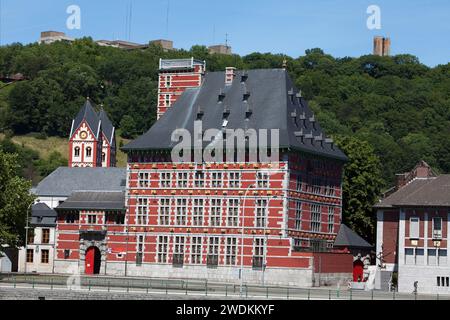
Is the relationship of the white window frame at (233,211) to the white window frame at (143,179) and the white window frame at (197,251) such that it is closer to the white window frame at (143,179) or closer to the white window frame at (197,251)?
the white window frame at (197,251)

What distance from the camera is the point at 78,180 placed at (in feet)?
415

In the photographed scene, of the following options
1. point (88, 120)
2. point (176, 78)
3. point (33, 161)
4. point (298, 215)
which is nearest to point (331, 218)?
point (298, 215)

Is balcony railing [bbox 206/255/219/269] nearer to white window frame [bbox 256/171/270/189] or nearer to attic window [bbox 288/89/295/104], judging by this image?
white window frame [bbox 256/171/270/189]

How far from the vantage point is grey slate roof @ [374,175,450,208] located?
297ft

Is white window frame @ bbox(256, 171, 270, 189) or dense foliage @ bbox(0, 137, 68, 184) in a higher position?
dense foliage @ bbox(0, 137, 68, 184)

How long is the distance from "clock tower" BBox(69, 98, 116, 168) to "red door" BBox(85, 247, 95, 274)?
40.2 m

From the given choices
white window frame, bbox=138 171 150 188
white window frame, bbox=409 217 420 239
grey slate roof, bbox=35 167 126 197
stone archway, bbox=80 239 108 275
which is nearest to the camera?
white window frame, bbox=409 217 420 239

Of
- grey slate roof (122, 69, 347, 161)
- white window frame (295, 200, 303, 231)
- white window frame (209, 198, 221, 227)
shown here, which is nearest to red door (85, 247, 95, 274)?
grey slate roof (122, 69, 347, 161)

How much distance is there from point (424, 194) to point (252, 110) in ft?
58.1

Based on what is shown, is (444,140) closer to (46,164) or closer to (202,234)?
(46,164)

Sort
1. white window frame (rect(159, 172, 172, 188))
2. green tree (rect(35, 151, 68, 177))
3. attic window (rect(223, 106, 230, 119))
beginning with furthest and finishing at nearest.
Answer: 1. green tree (rect(35, 151, 68, 177))
2. white window frame (rect(159, 172, 172, 188))
3. attic window (rect(223, 106, 230, 119))

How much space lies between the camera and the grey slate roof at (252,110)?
101 m

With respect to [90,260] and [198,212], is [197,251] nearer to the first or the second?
[198,212]
